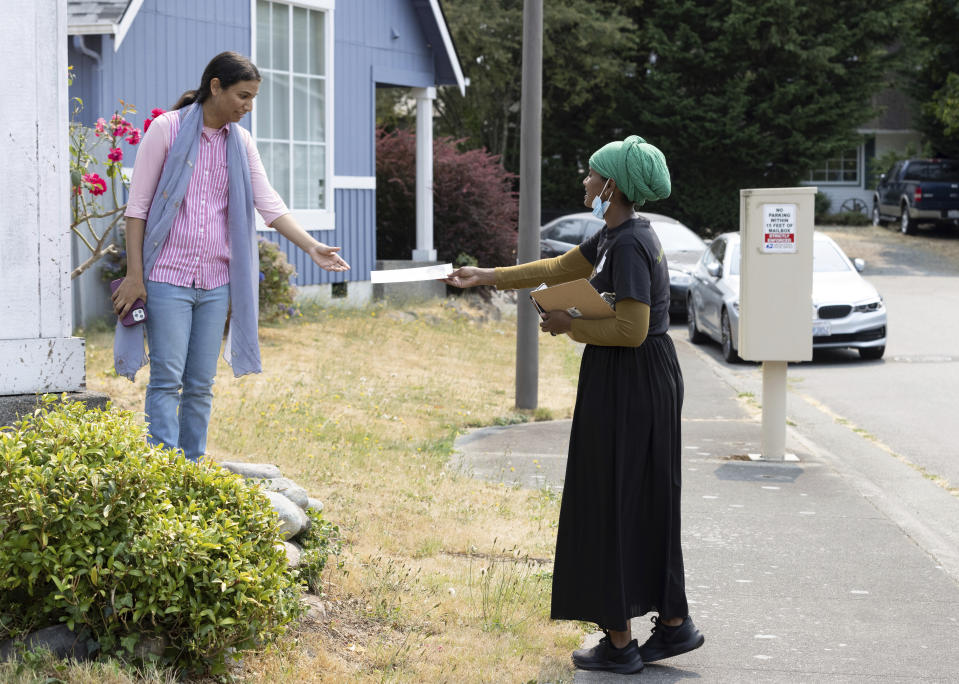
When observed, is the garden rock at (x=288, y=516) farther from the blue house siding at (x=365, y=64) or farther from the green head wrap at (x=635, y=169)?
the blue house siding at (x=365, y=64)

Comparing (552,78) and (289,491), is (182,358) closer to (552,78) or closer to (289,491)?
(289,491)

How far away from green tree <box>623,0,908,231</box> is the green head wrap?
2797 cm

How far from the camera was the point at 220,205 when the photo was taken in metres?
5.25

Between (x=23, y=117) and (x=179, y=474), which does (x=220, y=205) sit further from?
(x=179, y=474)

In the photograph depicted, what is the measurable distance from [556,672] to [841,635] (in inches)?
49.3

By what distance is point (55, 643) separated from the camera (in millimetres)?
3867

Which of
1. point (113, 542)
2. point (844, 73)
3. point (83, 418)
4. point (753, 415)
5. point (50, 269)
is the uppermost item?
point (844, 73)

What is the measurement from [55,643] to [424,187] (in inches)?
556

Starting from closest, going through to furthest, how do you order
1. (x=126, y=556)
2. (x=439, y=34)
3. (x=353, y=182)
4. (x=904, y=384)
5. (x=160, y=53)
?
(x=126, y=556) < (x=904, y=384) < (x=160, y=53) < (x=353, y=182) < (x=439, y=34)

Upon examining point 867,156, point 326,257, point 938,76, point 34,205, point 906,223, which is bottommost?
point 326,257

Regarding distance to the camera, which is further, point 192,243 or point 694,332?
point 694,332

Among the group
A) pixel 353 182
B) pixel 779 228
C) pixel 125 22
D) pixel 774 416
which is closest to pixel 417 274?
pixel 779 228

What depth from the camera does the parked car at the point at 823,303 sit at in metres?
14.0

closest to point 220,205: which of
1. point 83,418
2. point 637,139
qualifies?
point 83,418
